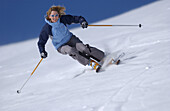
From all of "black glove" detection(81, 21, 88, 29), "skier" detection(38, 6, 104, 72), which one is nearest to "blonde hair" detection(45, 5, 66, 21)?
"skier" detection(38, 6, 104, 72)

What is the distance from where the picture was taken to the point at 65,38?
4.11 m

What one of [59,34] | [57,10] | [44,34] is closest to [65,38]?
[59,34]

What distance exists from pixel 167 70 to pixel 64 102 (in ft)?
4.32

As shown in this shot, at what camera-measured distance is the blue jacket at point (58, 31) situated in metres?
3.99

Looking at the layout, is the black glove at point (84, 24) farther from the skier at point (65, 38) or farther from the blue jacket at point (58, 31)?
the blue jacket at point (58, 31)

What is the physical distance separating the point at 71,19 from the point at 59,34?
0.42 metres

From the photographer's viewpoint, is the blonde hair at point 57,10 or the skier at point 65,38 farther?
the blonde hair at point 57,10

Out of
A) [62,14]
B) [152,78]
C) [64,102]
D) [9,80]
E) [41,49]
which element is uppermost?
[62,14]

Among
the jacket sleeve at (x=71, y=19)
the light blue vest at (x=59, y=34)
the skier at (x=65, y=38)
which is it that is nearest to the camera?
the skier at (x=65, y=38)

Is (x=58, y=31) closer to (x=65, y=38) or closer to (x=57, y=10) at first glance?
(x=65, y=38)

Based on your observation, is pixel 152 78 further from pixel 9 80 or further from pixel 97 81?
pixel 9 80

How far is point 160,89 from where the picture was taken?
2.07 meters

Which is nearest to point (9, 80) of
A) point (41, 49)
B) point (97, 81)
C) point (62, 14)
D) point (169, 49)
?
point (41, 49)

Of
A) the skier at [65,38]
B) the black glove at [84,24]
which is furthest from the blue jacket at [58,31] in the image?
the black glove at [84,24]
